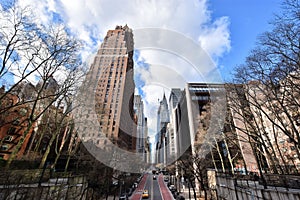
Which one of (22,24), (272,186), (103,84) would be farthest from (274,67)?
(103,84)

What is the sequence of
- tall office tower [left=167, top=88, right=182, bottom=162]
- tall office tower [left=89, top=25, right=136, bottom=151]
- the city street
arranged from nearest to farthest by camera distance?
the city street, tall office tower [left=89, top=25, right=136, bottom=151], tall office tower [left=167, top=88, right=182, bottom=162]

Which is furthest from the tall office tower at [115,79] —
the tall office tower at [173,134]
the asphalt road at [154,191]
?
the tall office tower at [173,134]

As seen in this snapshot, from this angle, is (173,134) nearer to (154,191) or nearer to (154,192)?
(154,191)

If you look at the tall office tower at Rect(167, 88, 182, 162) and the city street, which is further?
the tall office tower at Rect(167, 88, 182, 162)

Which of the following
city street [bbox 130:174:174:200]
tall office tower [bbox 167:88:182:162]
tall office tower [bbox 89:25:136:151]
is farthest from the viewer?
tall office tower [bbox 167:88:182:162]

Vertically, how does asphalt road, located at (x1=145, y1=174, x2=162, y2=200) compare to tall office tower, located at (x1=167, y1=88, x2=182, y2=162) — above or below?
below

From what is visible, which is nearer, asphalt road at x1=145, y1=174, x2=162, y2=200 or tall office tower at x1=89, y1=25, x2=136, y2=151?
asphalt road at x1=145, y1=174, x2=162, y2=200

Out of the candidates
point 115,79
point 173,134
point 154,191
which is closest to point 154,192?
point 154,191

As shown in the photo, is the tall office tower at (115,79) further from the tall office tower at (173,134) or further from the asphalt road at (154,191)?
the tall office tower at (173,134)

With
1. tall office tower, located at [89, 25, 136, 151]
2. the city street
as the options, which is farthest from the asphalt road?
tall office tower, located at [89, 25, 136, 151]

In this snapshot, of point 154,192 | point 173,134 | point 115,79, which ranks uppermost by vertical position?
point 115,79

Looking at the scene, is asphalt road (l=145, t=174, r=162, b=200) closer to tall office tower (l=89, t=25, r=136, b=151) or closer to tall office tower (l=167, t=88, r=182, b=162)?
tall office tower (l=89, t=25, r=136, b=151)

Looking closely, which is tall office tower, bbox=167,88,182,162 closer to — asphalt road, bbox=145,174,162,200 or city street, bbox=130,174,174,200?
asphalt road, bbox=145,174,162,200

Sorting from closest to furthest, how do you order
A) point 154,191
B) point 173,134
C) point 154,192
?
point 154,192
point 154,191
point 173,134
